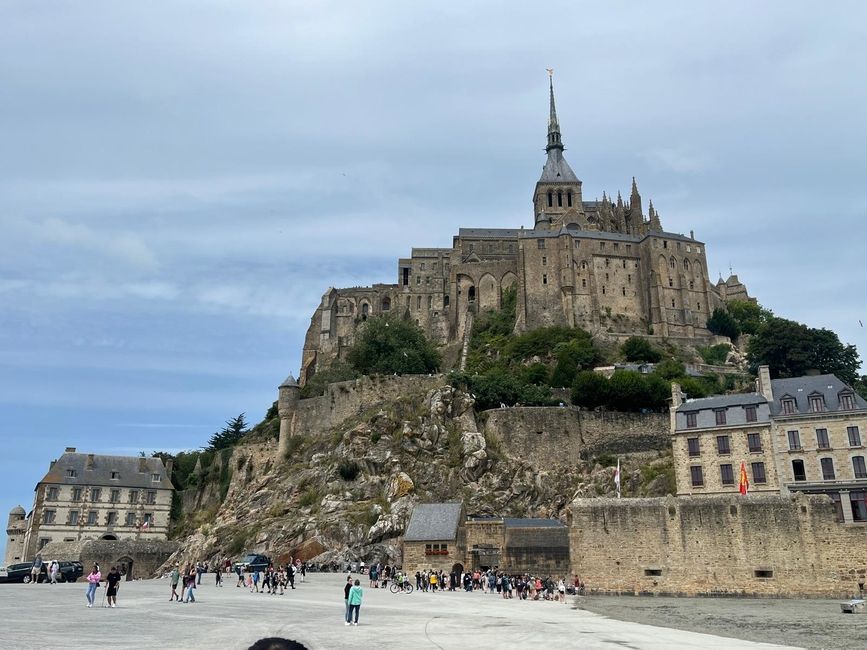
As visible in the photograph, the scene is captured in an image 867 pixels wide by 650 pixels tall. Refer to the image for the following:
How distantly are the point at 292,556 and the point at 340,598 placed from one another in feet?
58.4

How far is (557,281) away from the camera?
89188mm

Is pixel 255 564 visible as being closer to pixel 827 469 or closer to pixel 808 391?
pixel 827 469

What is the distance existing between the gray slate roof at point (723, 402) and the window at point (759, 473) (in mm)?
3799

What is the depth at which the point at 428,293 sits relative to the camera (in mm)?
100188

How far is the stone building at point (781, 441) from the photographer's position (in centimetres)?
4009

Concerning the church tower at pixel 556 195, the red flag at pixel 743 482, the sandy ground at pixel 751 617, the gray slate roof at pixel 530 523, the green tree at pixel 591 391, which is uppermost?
the church tower at pixel 556 195

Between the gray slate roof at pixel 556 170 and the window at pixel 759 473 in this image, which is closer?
the window at pixel 759 473

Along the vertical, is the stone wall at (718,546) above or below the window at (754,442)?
below

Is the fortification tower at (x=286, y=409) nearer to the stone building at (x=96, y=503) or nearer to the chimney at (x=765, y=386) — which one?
the stone building at (x=96, y=503)

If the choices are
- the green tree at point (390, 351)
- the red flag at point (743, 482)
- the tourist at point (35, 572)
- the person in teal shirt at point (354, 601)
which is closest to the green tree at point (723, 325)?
the green tree at point (390, 351)

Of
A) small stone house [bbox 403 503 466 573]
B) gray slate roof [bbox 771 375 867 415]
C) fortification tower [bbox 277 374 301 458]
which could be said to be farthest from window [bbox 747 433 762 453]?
fortification tower [bbox 277 374 301 458]

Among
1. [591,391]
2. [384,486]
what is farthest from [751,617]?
[591,391]

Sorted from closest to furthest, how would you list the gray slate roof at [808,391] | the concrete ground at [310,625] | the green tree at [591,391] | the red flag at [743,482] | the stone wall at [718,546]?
the concrete ground at [310,625]
the stone wall at [718,546]
the red flag at [743,482]
the gray slate roof at [808,391]
the green tree at [591,391]

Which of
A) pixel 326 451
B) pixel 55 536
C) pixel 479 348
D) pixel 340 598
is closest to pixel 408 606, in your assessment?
pixel 340 598
